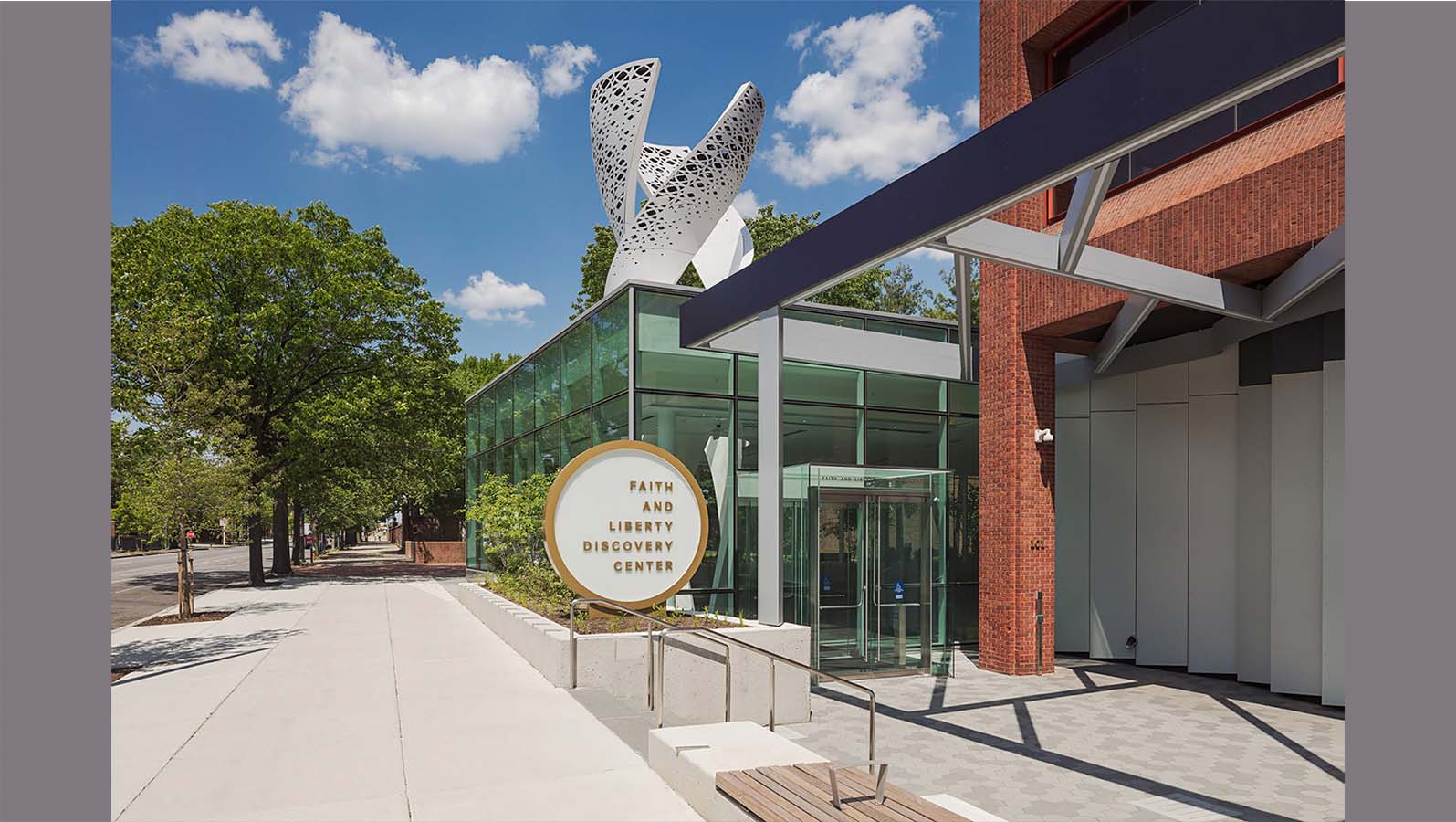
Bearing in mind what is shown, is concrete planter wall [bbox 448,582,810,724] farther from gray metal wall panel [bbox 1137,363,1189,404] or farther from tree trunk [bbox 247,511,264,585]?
tree trunk [bbox 247,511,264,585]

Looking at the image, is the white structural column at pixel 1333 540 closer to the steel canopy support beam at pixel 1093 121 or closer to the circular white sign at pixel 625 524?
the steel canopy support beam at pixel 1093 121

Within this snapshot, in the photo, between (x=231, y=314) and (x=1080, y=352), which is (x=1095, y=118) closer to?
(x=1080, y=352)

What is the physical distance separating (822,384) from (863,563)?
3512 millimetres

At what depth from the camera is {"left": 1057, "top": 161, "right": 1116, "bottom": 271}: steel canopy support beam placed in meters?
8.26

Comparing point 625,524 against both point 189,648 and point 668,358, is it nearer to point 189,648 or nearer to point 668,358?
point 668,358

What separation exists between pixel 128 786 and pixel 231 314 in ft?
93.3

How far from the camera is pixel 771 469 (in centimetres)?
1190

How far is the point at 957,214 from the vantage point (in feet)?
27.7

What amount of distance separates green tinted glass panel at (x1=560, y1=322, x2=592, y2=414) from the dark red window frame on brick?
816 centimetres

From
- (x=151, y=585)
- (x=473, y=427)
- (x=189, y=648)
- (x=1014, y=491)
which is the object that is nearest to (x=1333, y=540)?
(x=1014, y=491)

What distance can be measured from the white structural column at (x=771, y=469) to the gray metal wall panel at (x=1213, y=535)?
8.41 metres

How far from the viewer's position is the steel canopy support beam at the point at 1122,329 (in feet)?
44.5
